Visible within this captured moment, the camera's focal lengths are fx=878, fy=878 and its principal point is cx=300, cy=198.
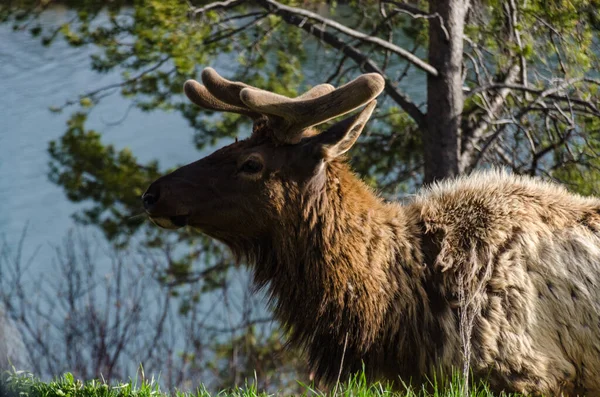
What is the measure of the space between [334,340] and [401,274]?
0.53m

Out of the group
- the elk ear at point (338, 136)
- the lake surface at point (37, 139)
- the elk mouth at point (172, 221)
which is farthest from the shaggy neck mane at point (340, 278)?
the lake surface at point (37, 139)

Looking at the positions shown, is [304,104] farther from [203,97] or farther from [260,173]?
[203,97]

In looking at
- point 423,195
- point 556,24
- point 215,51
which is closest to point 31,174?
point 215,51

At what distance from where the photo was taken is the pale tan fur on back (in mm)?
4598

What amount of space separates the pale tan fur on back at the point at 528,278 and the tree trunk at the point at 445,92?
4172 millimetres

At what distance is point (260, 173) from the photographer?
4.83 m

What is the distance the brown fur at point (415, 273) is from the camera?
15.3 ft

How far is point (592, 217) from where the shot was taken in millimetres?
5031

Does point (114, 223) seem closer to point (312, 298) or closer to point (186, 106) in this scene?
point (186, 106)

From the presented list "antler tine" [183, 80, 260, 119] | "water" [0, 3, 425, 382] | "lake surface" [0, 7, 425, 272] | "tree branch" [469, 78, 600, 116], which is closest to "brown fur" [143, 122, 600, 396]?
"antler tine" [183, 80, 260, 119]

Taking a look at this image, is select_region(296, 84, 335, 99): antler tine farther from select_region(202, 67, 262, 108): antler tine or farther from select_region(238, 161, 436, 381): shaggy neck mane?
select_region(238, 161, 436, 381): shaggy neck mane

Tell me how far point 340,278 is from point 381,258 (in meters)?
0.27

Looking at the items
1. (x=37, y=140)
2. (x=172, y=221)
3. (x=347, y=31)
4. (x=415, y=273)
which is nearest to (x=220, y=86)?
(x=172, y=221)

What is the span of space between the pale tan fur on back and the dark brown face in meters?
0.87
